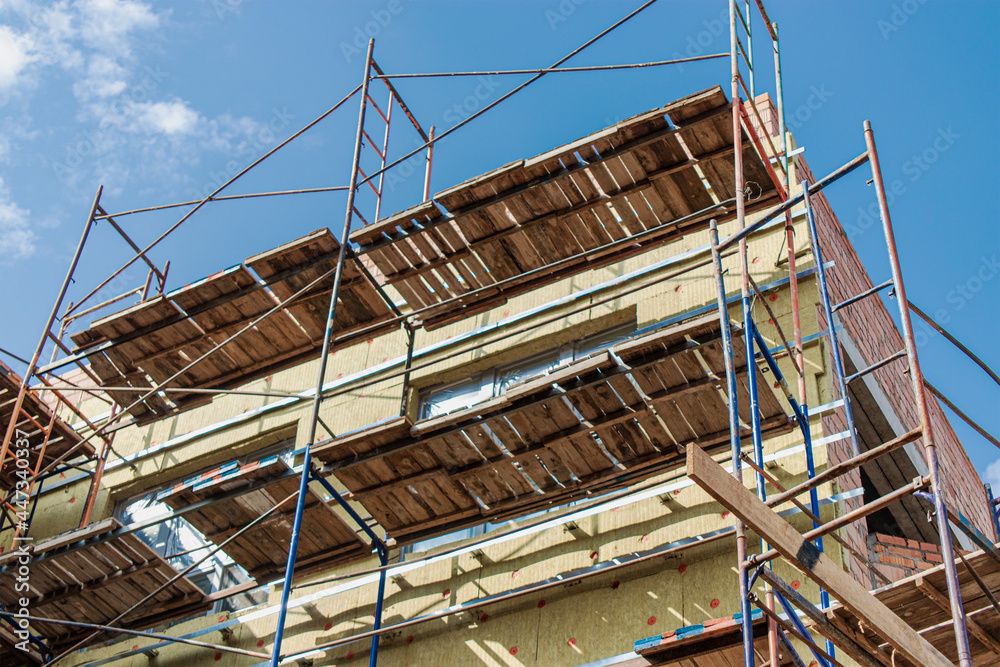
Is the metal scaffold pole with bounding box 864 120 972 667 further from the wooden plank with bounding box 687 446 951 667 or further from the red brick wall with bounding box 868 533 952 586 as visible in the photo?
the red brick wall with bounding box 868 533 952 586

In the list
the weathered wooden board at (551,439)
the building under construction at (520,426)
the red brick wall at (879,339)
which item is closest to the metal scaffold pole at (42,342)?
the building under construction at (520,426)

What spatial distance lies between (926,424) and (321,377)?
617 centimetres

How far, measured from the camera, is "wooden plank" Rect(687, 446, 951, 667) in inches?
199

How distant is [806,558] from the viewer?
5125mm

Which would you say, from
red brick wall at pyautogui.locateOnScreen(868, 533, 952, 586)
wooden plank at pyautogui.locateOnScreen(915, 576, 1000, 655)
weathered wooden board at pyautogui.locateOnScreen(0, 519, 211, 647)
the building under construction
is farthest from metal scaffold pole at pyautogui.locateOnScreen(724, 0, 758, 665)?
weathered wooden board at pyautogui.locateOnScreen(0, 519, 211, 647)

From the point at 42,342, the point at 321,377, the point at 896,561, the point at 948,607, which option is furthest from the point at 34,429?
the point at 948,607

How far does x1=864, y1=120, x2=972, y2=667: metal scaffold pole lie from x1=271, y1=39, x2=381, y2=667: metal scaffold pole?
5.16m

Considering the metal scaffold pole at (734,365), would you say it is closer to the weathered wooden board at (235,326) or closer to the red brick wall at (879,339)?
the red brick wall at (879,339)

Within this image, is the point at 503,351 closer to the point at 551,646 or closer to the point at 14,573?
the point at 551,646

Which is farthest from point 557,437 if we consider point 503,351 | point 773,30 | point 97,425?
point 97,425

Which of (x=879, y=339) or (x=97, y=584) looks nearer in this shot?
(x=97, y=584)

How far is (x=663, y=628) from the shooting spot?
29.3 feet

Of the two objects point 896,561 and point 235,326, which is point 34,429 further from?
point 896,561

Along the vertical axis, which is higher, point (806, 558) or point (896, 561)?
point (896, 561)
